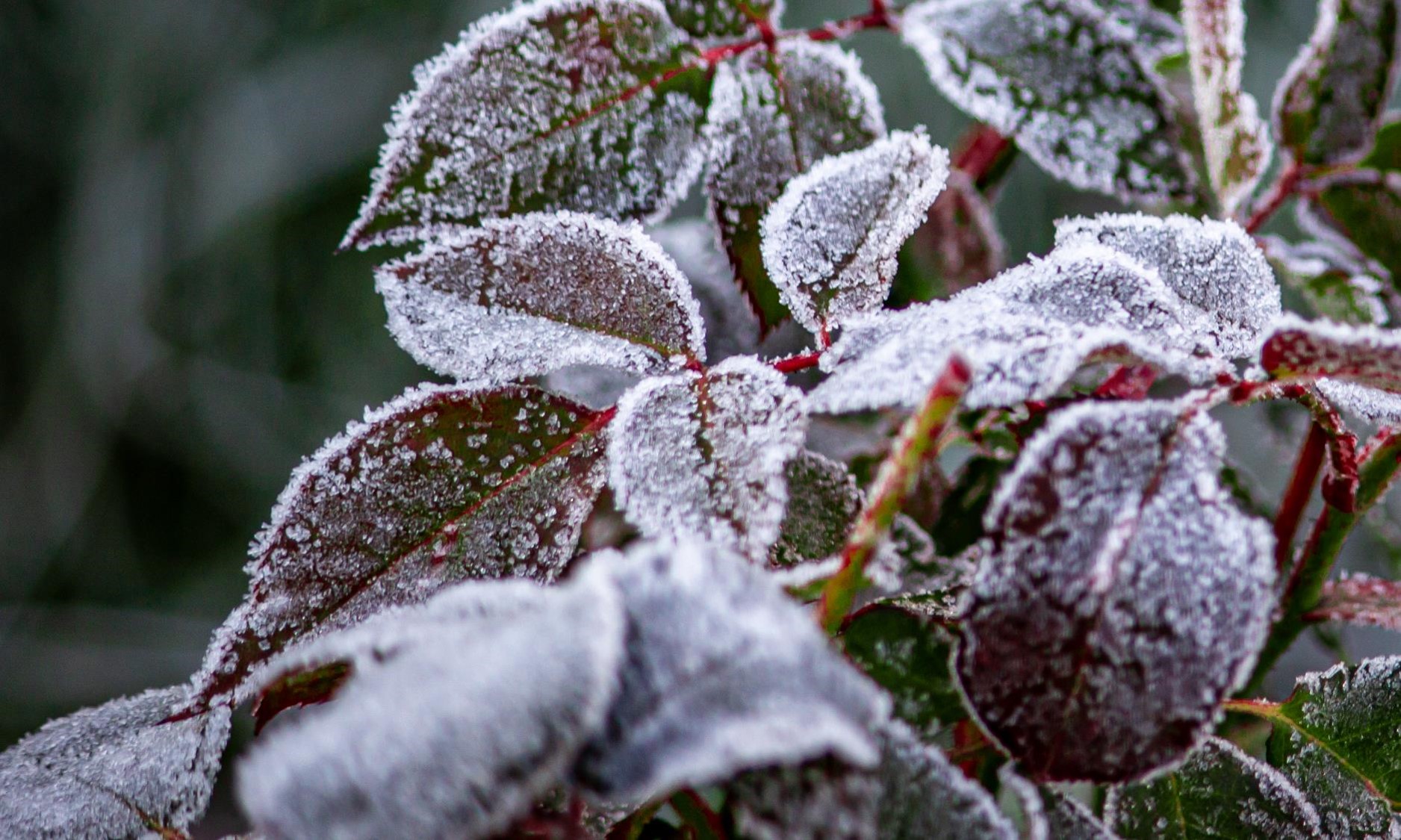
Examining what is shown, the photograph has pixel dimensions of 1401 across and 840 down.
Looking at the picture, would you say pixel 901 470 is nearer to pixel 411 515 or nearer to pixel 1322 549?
pixel 411 515

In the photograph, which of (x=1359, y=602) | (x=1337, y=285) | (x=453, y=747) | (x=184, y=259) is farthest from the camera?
(x=184, y=259)

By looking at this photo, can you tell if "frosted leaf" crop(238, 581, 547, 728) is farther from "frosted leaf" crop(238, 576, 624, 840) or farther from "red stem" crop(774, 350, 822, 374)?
"red stem" crop(774, 350, 822, 374)

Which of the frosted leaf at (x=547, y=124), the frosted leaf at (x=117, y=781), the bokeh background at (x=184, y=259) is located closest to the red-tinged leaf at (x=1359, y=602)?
the frosted leaf at (x=547, y=124)

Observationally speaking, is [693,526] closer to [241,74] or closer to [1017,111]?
[1017,111]

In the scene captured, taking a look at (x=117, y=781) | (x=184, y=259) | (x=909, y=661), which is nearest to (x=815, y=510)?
(x=909, y=661)

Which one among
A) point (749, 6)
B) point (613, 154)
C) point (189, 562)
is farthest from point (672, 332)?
point (189, 562)

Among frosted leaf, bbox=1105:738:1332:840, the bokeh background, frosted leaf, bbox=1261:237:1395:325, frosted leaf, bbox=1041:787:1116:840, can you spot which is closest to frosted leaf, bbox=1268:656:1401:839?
frosted leaf, bbox=1105:738:1332:840
